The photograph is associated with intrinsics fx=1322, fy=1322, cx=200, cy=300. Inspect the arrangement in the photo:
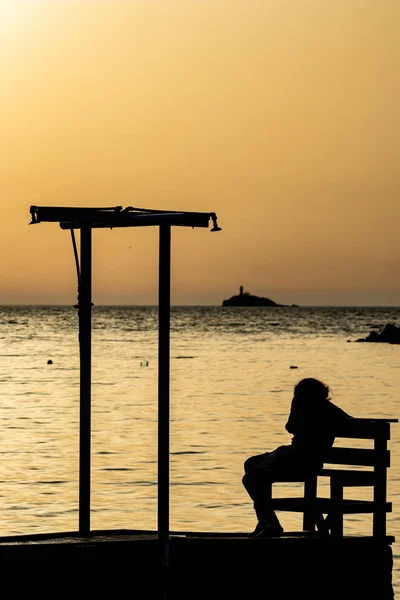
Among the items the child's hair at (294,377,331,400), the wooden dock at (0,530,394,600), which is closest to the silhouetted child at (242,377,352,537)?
the child's hair at (294,377,331,400)

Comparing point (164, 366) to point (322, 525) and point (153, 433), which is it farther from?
point (153, 433)

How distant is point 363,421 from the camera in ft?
37.6

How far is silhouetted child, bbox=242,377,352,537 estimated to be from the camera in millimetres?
11492

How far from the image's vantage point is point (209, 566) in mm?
10664

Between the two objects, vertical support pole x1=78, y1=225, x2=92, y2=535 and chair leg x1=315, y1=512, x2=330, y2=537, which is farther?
vertical support pole x1=78, y1=225, x2=92, y2=535

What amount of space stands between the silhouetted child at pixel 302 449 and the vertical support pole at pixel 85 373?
1430mm

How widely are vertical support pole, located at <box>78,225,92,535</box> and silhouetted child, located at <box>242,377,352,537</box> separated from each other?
1430 millimetres

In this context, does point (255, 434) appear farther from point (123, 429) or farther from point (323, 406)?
point (323, 406)

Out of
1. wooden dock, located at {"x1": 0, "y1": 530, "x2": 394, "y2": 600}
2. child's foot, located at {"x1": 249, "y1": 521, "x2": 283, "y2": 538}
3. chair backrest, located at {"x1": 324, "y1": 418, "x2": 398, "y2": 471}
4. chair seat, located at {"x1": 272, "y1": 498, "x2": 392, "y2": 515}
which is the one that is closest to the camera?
wooden dock, located at {"x1": 0, "y1": 530, "x2": 394, "y2": 600}

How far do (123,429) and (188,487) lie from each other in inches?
419

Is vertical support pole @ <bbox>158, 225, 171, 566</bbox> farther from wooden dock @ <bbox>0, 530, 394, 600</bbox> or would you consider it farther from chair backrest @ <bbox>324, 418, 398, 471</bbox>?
chair backrest @ <bbox>324, 418, 398, 471</bbox>

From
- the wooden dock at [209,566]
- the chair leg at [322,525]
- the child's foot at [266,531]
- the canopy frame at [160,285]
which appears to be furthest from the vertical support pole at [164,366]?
the chair leg at [322,525]

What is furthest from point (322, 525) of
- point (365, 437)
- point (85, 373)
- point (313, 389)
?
point (85, 373)

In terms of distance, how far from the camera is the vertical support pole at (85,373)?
11.6 m
